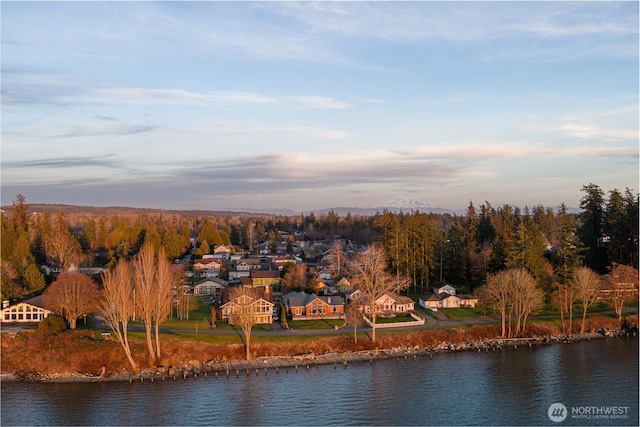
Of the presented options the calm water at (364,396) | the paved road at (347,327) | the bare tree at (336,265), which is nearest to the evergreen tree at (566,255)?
the paved road at (347,327)

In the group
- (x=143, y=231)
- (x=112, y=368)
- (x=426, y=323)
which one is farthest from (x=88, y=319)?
(x=143, y=231)

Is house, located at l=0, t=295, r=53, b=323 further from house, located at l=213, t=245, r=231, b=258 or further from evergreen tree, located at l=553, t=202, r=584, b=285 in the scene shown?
house, located at l=213, t=245, r=231, b=258

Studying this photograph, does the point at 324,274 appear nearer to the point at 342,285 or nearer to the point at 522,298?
the point at 342,285

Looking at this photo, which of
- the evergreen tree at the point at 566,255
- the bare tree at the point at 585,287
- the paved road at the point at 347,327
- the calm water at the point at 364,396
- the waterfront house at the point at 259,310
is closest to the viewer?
the calm water at the point at 364,396

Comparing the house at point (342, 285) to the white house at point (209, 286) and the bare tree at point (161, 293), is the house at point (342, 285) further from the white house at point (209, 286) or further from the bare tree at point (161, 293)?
the bare tree at point (161, 293)

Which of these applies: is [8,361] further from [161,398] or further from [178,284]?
[178,284]

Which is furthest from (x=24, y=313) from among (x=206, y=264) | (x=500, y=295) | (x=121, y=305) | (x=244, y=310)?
(x=500, y=295)

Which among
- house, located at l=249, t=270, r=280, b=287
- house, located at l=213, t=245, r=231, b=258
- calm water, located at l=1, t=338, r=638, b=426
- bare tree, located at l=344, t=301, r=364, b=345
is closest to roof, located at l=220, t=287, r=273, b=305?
bare tree, located at l=344, t=301, r=364, b=345
